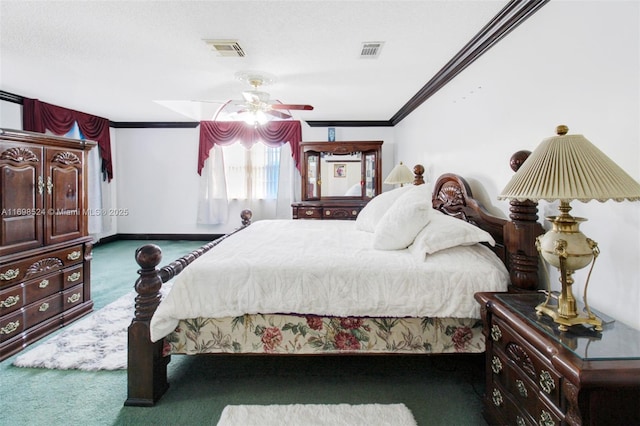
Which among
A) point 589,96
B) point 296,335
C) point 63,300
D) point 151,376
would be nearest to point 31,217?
point 63,300

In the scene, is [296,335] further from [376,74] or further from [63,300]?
[376,74]

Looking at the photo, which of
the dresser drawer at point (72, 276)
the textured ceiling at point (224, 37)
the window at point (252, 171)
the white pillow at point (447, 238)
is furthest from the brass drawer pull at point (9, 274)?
the window at point (252, 171)

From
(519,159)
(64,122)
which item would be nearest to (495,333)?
(519,159)

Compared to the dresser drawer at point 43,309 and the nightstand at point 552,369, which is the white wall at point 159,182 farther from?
the nightstand at point 552,369

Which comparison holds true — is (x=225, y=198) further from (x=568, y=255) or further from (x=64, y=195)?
(x=568, y=255)

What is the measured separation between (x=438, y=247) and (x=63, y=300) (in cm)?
297

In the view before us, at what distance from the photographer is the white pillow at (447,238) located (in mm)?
1802

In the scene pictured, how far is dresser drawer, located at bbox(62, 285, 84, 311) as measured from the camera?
2711 mm

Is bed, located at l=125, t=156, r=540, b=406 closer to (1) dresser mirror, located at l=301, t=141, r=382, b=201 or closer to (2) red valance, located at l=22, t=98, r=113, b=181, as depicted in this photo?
(1) dresser mirror, located at l=301, t=141, r=382, b=201

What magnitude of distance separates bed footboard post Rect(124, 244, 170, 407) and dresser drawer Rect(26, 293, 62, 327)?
1.38 meters

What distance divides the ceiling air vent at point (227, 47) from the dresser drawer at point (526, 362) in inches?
99.4

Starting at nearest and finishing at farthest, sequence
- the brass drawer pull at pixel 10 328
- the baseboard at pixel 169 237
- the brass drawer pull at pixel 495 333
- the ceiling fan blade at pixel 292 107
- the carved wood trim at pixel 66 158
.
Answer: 1. the brass drawer pull at pixel 495 333
2. the brass drawer pull at pixel 10 328
3. the carved wood trim at pixel 66 158
4. the ceiling fan blade at pixel 292 107
5. the baseboard at pixel 169 237

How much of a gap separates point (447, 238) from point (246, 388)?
1.41 metres

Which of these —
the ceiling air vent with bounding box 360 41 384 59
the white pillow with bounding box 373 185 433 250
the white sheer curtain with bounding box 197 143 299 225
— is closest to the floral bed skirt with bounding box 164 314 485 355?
the white pillow with bounding box 373 185 433 250
